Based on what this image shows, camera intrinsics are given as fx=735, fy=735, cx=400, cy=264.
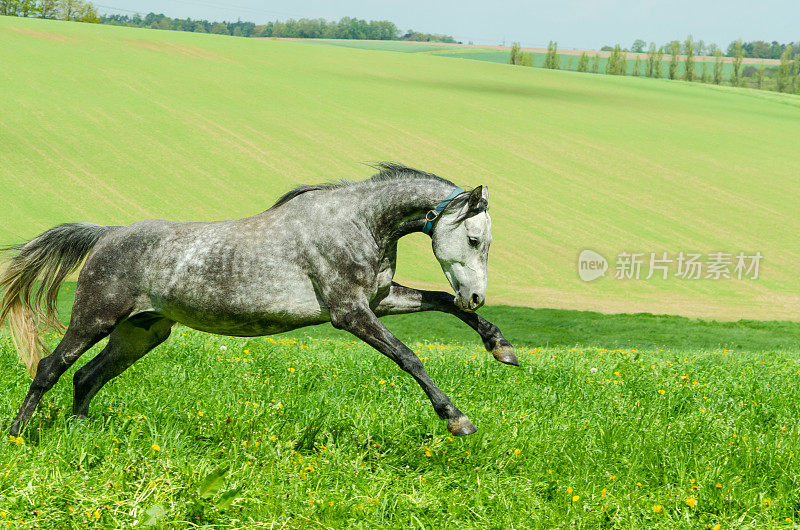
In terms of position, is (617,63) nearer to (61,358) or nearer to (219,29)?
(219,29)

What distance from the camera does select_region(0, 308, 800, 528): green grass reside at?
4496 millimetres

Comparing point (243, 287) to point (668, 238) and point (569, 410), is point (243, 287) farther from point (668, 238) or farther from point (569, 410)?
point (668, 238)

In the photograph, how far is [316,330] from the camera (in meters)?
17.7

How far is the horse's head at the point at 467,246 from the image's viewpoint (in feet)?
16.0

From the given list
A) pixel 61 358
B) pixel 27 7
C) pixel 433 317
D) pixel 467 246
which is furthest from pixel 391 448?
pixel 27 7

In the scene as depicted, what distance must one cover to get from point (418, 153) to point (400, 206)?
31216mm

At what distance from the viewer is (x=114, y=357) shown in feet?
19.5

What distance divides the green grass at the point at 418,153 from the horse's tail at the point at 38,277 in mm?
17643

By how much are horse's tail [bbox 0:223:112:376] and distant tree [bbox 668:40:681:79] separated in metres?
99.4

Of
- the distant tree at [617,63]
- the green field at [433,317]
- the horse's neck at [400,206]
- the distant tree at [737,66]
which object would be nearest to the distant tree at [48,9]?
the green field at [433,317]

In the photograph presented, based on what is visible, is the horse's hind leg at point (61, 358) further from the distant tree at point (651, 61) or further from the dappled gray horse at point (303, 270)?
the distant tree at point (651, 61)

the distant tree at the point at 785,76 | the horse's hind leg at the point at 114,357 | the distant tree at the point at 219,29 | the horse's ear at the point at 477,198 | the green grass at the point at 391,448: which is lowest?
the green grass at the point at 391,448

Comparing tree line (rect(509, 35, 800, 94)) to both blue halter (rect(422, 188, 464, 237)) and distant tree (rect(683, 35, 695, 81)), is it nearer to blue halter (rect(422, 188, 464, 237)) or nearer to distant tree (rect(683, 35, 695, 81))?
distant tree (rect(683, 35, 695, 81))

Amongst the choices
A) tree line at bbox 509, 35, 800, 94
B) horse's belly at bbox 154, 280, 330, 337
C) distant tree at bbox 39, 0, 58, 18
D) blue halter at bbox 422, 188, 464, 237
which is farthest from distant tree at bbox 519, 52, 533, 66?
horse's belly at bbox 154, 280, 330, 337
